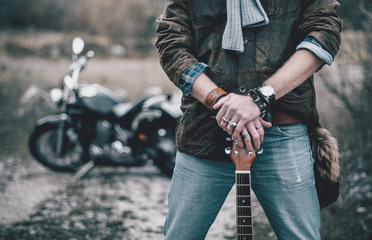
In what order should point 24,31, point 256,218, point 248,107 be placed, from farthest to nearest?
point 24,31 → point 256,218 → point 248,107

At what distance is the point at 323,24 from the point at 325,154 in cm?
54

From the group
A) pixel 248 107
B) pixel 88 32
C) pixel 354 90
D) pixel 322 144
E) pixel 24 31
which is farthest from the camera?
pixel 88 32

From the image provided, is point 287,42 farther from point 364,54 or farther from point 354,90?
point 354,90

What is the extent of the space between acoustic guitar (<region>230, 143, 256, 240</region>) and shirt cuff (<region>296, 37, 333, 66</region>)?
1.47ft

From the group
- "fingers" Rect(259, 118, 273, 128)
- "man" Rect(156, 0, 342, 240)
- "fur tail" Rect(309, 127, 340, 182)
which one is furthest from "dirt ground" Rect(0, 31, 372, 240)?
"fingers" Rect(259, 118, 273, 128)

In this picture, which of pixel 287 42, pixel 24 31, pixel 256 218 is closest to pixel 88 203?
pixel 256 218

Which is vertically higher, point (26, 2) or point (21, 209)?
point (26, 2)

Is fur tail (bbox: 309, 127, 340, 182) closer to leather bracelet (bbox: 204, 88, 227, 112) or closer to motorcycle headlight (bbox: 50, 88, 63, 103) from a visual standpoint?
leather bracelet (bbox: 204, 88, 227, 112)

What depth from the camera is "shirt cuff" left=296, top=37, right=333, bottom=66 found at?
143cm

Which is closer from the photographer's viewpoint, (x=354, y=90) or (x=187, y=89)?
(x=187, y=89)

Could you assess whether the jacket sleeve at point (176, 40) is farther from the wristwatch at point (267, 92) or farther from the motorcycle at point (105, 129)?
the motorcycle at point (105, 129)

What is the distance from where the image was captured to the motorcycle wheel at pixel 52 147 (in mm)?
4488

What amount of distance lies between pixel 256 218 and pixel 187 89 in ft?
7.26

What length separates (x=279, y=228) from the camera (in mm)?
1538
